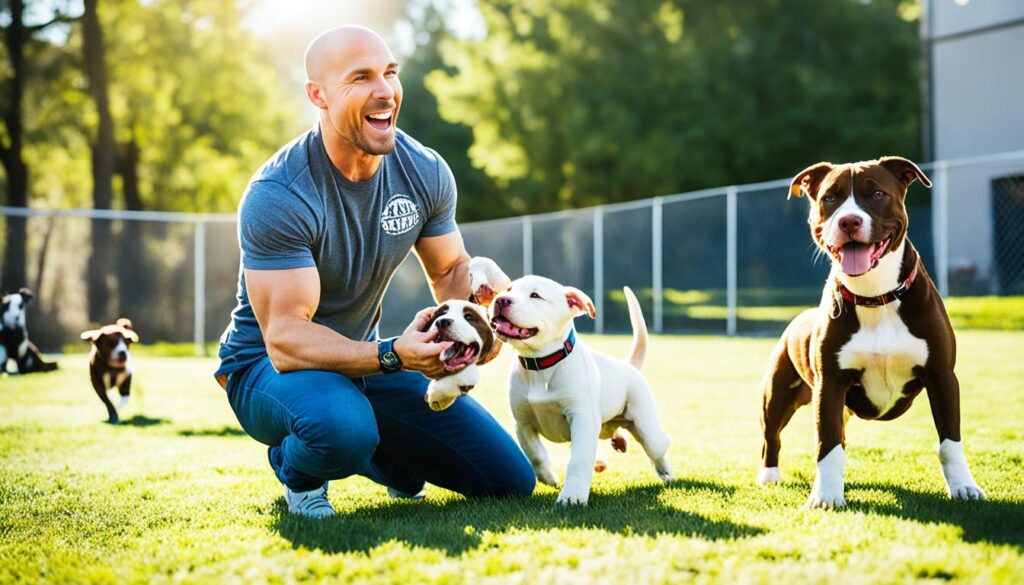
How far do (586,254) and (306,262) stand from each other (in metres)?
14.5

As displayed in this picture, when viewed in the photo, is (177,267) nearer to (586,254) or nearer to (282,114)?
(586,254)

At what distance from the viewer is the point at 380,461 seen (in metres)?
4.35

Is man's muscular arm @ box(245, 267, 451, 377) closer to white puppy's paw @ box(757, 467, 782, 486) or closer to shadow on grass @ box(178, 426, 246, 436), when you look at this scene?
white puppy's paw @ box(757, 467, 782, 486)

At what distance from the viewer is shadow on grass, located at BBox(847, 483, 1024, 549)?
3000mm

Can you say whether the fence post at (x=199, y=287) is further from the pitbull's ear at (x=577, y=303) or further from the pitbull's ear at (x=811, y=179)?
the pitbull's ear at (x=811, y=179)

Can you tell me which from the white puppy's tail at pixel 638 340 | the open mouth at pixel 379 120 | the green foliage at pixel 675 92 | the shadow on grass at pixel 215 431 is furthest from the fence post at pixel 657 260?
the open mouth at pixel 379 120

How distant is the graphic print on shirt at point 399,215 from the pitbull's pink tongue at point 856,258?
5.94ft

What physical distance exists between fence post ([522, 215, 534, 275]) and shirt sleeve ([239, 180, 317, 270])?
596 inches

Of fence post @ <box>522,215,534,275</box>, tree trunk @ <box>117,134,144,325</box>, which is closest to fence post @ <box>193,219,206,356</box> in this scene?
tree trunk @ <box>117,134,144,325</box>

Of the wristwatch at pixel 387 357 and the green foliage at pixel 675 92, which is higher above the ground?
the green foliage at pixel 675 92

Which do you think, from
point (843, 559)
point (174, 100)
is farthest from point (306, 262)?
point (174, 100)

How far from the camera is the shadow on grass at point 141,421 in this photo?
23.5ft

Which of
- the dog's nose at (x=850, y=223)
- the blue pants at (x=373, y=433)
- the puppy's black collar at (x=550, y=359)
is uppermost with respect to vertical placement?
the dog's nose at (x=850, y=223)

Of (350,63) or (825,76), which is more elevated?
(825,76)
